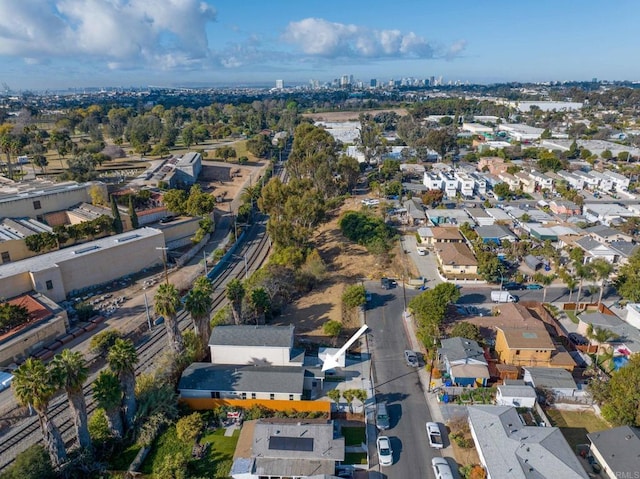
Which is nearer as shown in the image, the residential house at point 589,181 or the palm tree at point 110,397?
the palm tree at point 110,397

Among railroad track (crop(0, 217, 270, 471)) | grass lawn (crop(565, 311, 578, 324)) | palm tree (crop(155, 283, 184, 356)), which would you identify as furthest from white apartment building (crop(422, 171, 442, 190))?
palm tree (crop(155, 283, 184, 356))

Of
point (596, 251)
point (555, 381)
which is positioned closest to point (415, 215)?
point (596, 251)

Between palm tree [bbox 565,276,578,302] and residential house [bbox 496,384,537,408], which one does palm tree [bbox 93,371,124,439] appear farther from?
palm tree [bbox 565,276,578,302]

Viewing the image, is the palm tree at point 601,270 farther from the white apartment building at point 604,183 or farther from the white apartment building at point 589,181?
the white apartment building at point 604,183

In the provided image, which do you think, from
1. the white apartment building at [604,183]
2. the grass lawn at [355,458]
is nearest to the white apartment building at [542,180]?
the white apartment building at [604,183]

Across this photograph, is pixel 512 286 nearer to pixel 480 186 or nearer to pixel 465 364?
pixel 465 364

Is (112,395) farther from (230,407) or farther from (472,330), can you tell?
(472,330)
